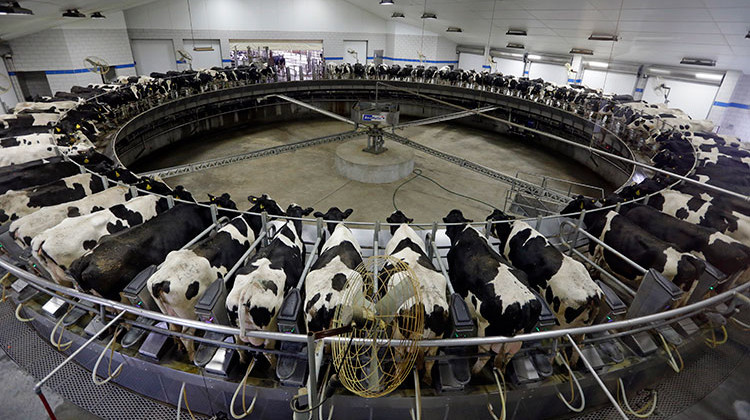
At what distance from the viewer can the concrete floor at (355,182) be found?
9.68 m

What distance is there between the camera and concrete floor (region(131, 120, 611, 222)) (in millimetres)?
9680

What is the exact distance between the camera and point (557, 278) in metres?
3.87

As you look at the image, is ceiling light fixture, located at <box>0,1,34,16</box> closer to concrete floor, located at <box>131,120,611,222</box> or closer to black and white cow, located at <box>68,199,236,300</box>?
concrete floor, located at <box>131,120,611,222</box>

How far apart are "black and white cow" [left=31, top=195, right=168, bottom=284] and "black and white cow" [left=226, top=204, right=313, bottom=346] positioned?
6.66ft

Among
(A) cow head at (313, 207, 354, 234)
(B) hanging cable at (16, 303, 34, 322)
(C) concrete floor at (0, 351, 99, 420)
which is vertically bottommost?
(C) concrete floor at (0, 351, 99, 420)

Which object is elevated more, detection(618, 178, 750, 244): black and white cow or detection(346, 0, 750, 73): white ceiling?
detection(346, 0, 750, 73): white ceiling

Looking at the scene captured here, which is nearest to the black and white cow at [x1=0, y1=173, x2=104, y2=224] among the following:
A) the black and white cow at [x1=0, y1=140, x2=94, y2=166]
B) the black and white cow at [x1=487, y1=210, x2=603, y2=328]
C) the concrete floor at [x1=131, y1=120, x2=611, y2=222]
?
the black and white cow at [x1=0, y1=140, x2=94, y2=166]

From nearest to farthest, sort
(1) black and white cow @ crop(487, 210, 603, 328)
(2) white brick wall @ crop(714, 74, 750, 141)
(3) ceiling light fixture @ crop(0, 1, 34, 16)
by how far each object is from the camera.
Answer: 1. (1) black and white cow @ crop(487, 210, 603, 328)
2. (3) ceiling light fixture @ crop(0, 1, 34, 16)
3. (2) white brick wall @ crop(714, 74, 750, 141)

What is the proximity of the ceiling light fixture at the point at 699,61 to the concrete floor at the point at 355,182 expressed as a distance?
489 cm

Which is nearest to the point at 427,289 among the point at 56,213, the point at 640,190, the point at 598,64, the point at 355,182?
the point at 56,213

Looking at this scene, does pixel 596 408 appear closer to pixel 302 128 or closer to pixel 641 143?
pixel 641 143

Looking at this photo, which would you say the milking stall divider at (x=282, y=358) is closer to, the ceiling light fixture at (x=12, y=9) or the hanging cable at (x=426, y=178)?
the ceiling light fixture at (x=12, y=9)

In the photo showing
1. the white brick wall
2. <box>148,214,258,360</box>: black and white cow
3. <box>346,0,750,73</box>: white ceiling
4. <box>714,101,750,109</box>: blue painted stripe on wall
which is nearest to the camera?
<box>148,214,258,360</box>: black and white cow

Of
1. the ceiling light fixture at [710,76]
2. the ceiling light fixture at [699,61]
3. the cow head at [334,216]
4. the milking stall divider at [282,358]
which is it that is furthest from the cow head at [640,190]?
the ceiling light fixture at [710,76]
